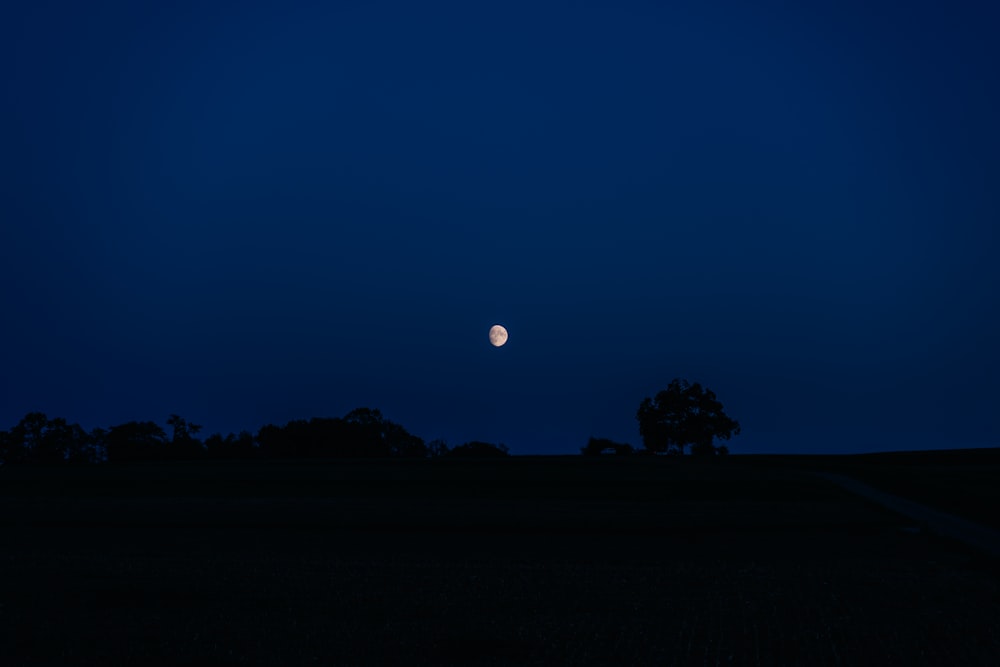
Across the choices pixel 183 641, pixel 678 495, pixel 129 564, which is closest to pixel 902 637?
pixel 183 641

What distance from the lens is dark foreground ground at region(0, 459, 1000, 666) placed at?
1328 cm

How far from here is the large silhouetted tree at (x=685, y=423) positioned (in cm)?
12312

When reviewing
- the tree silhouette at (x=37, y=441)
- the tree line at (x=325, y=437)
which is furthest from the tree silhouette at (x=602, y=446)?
the tree silhouette at (x=37, y=441)

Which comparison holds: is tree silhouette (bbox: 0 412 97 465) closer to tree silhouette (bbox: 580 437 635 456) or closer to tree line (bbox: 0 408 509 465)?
tree line (bbox: 0 408 509 465)

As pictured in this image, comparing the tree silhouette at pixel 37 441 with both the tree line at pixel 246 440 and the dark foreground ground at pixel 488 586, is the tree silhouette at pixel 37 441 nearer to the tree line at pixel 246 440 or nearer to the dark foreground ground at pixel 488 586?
the tree line at pixel 246 440

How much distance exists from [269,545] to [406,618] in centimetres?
1263

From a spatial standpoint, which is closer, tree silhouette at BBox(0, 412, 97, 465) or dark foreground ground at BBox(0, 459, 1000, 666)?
dark foreground ground at BBox(0, 459, 1000, 666)

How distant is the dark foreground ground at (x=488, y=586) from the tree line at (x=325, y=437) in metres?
80.1

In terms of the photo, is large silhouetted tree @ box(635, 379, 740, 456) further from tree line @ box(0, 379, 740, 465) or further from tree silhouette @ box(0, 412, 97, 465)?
tree silhouette @ box(0, 412, 97, 465)

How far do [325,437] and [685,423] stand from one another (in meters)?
51.1

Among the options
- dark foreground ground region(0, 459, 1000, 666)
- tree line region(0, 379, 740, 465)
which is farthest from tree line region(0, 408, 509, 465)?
dark foreground ground region(0, 459, 1000, 666)

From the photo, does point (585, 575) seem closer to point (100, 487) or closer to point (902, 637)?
point (902, 637)

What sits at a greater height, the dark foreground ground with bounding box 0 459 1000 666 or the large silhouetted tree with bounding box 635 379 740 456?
the large silhouetted tree with bounding box 635 379 740 456

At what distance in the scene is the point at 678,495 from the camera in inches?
1929
